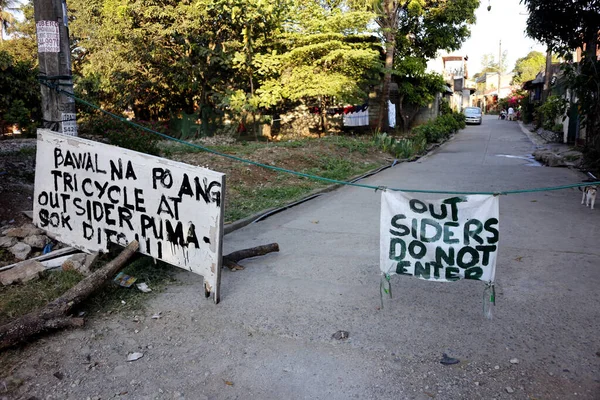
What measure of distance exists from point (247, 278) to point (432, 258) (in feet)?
6.92

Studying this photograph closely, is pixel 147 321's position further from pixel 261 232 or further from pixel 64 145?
pixel 261 232

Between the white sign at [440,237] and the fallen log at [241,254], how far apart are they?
1.99 meters

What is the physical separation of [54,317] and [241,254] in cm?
222

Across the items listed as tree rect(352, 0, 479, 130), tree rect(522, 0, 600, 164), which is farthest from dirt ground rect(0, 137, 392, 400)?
tree rect(352, 0, 479, 130)

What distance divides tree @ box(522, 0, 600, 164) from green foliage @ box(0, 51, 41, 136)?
54.4 ft

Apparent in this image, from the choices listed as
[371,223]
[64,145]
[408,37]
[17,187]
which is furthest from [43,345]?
[408,37]

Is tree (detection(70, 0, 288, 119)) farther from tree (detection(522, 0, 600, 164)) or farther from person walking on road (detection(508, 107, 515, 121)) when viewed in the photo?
person walking on road (detection(508, 107, 515, 121))

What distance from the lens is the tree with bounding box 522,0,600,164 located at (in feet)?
35.6

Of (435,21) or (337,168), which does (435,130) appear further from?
(337,168)

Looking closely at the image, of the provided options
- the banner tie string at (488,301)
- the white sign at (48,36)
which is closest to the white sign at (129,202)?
the white sign at (48,36)

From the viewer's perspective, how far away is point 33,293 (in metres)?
4.47

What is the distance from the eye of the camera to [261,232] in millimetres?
7273

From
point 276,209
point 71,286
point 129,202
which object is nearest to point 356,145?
point 276,209

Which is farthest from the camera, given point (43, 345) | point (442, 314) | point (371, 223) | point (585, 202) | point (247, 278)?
point (585, 202)
